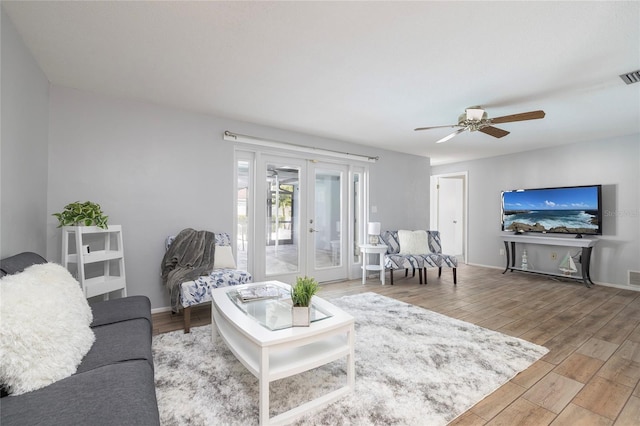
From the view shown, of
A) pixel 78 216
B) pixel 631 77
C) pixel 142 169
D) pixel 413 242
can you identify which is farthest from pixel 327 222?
pixel 631 77

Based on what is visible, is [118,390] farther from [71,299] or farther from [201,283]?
[201,283]

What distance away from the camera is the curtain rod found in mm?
3650

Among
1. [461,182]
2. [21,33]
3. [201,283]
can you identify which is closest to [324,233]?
[201,283]

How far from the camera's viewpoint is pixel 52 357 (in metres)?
1.13

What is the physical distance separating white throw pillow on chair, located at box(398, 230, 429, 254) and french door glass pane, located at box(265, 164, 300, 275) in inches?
72.7

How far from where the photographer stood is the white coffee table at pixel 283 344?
4.93 feet

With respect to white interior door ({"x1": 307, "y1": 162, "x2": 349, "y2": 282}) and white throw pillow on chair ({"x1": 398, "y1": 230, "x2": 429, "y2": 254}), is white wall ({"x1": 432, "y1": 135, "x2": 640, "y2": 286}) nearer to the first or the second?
white throw pillow on chair ({"x1": 398, "y1": 230, "x2": 429, "y2": 254})

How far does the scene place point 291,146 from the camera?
13.6 feet

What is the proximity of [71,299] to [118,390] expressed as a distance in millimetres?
709

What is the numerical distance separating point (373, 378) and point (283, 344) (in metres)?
0.77

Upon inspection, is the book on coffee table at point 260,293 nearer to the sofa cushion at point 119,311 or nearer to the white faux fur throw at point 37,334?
the sofa cushion at point 119,311

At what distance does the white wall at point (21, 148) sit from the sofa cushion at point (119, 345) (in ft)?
2.92

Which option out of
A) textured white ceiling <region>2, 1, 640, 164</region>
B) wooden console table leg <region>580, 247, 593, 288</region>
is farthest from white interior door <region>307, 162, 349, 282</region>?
wooden console table leg <region>580, 247, 593, 288</region>

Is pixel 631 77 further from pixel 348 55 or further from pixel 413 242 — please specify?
pixel 413 242
